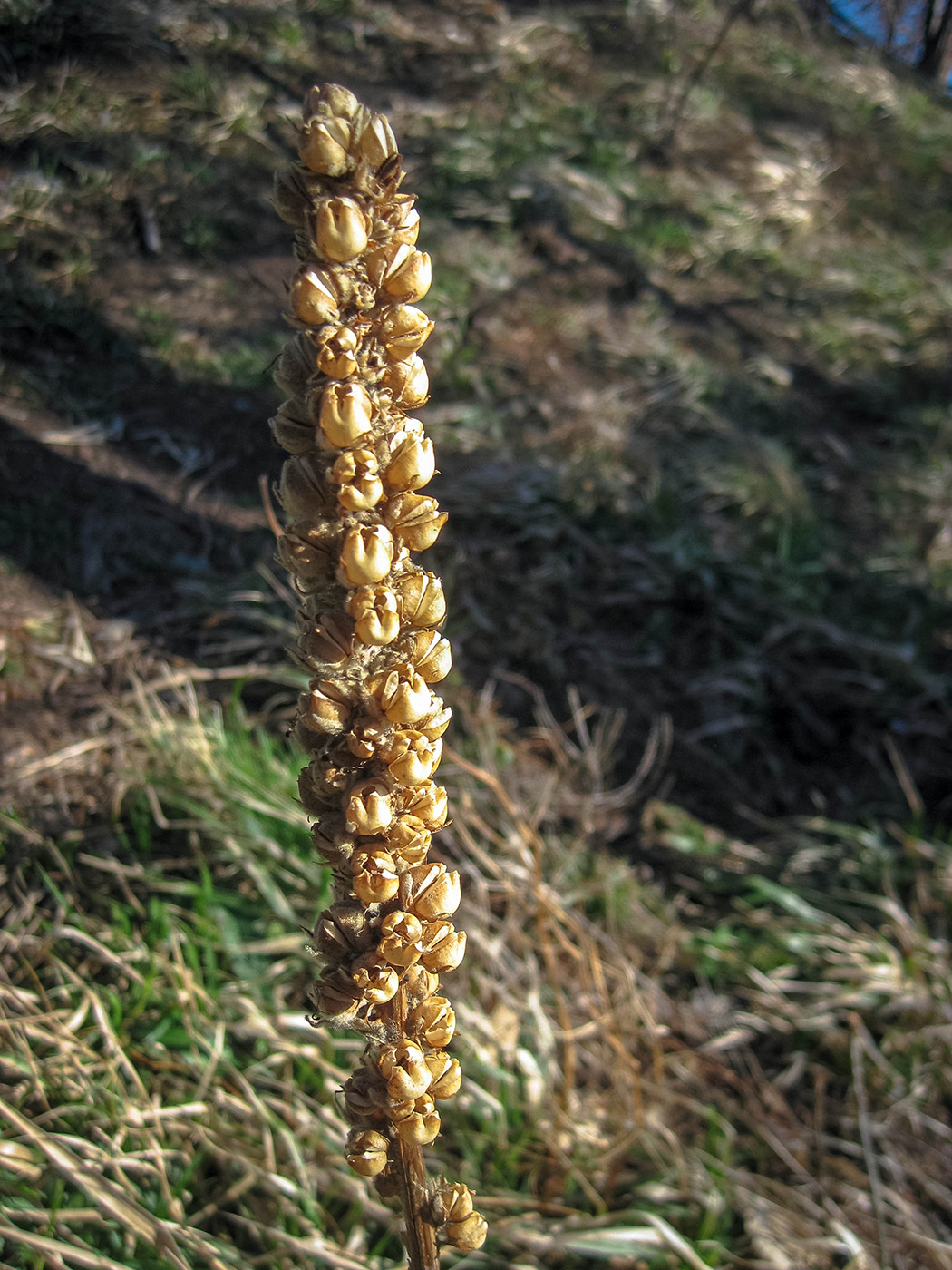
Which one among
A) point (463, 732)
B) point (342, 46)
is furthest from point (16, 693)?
point (342, 46)

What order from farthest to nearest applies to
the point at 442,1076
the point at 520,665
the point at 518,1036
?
the point at 520,665 → the point at 518,1036 → the point at 442,1076

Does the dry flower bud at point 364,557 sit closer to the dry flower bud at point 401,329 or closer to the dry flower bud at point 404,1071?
the dry flower bud at point 401,329

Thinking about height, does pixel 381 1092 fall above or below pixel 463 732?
above

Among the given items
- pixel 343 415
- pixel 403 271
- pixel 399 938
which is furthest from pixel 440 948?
pixel 403 271

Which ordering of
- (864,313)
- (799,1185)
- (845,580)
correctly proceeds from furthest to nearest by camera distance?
1. (864,313)
2. (845,580)
3. (799,1185)

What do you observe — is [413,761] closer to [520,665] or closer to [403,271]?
[403,271]

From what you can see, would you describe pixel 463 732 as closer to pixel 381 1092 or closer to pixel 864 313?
pixel 381 1092
